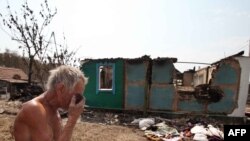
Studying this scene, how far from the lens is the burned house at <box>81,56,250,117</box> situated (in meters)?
12.6

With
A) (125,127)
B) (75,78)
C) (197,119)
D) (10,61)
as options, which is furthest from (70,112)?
(10,61)

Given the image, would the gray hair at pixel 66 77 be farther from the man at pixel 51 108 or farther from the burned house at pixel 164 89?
the burned house at pixel 164 89

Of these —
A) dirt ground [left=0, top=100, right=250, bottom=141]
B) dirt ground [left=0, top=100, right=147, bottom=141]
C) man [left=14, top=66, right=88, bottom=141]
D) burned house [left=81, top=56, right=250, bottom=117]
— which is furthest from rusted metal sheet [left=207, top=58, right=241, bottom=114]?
man [left=14, top=66, right=88, bottom=141]

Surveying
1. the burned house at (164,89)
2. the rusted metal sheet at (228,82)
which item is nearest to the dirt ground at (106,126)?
the burned house at (164,89)

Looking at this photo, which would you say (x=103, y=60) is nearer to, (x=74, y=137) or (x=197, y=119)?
(x=197, y=119)

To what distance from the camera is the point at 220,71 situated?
1263cm

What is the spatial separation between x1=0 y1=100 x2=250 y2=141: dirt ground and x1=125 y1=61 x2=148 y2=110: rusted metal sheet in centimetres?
50

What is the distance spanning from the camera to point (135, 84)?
13859 mm

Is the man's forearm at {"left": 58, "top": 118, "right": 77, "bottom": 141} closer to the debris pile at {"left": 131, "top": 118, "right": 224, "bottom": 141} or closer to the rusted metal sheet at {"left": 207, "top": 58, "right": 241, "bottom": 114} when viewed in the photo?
the debris pile at {"left": 131, "top": 118, "right": 224, "bottom": 141}

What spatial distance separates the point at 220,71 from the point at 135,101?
14.0ft

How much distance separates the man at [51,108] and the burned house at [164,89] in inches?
448

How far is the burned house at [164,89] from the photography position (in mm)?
12586

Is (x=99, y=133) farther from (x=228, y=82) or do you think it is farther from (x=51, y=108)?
(x=51, y=108)

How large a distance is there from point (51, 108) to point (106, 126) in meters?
8.67
